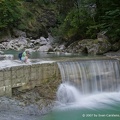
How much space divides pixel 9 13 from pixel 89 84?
19.2 m

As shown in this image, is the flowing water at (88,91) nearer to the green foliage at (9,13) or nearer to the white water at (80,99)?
the white water at (80,99)

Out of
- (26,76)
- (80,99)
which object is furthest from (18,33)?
(80,99)

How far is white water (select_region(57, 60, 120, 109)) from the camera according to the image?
11.8 metres

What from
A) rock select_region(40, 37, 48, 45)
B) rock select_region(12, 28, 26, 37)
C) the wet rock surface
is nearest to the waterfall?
the wet rock surface

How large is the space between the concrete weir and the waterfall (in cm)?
60

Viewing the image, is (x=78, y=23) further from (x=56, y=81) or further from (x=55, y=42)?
(x=56, y=81)

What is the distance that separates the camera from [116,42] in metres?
19.1

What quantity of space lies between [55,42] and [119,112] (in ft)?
51.2

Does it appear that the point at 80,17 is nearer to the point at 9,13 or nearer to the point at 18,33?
the point at 18,33

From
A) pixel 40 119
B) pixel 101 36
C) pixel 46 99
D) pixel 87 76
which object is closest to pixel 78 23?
pixel 101 36

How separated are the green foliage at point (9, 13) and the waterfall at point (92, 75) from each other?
17553 mm

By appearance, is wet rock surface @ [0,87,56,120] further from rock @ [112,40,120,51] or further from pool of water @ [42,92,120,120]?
rock @ [112,40,120,51]

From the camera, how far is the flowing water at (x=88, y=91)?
1023 centimetres

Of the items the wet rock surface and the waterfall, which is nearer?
the wet rock surface
